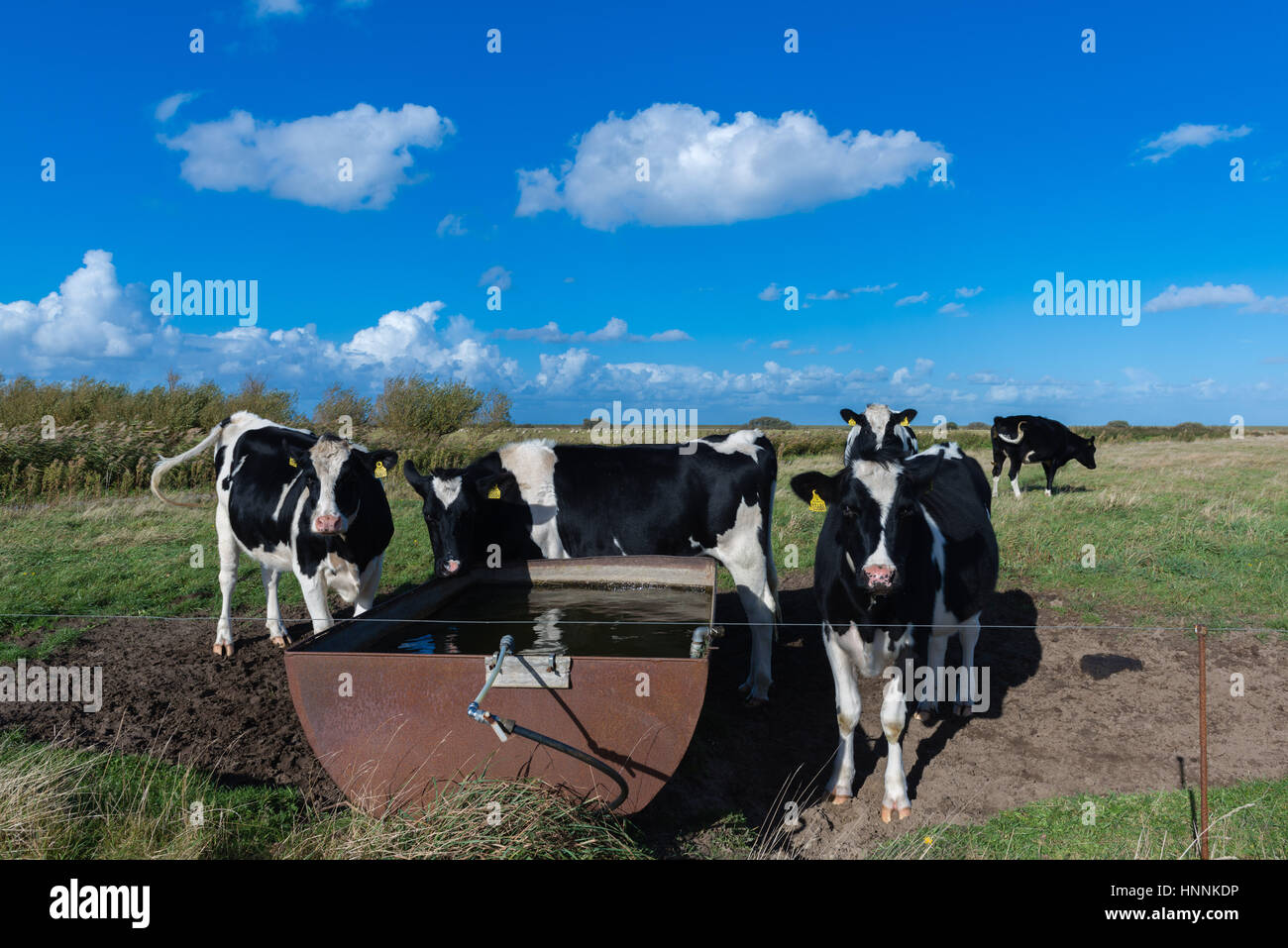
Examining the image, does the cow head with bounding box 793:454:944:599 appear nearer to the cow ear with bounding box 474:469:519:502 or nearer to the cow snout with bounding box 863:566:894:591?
the cow snout with bounding box 863:566:894:591

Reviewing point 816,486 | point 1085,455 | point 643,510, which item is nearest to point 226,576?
point 643,510

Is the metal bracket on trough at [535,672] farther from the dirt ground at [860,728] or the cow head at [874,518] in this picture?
the cow head at [874,518]

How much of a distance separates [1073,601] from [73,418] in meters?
22.6

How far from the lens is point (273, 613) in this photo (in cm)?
759

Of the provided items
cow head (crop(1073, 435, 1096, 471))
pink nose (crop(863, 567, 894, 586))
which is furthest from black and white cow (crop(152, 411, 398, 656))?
cow head (crop(1073, 435, 1096, 471))

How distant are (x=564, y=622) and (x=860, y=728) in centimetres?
249

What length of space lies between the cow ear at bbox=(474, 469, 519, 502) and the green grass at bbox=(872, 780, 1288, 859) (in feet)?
12.9

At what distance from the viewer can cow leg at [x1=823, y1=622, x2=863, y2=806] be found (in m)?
5.04

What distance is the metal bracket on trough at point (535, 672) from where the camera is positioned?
372 centimetres

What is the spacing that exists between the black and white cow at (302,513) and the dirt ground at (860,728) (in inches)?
31.5

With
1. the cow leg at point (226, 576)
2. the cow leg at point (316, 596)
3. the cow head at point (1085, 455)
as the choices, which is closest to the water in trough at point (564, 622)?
the cow leg at point (316, 596)

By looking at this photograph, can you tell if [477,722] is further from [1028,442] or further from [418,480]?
[1028,442]

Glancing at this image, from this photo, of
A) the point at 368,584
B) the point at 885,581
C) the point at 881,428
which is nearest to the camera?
the point at 885,581

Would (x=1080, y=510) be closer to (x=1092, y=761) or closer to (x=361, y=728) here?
(x=1092, y=761)
